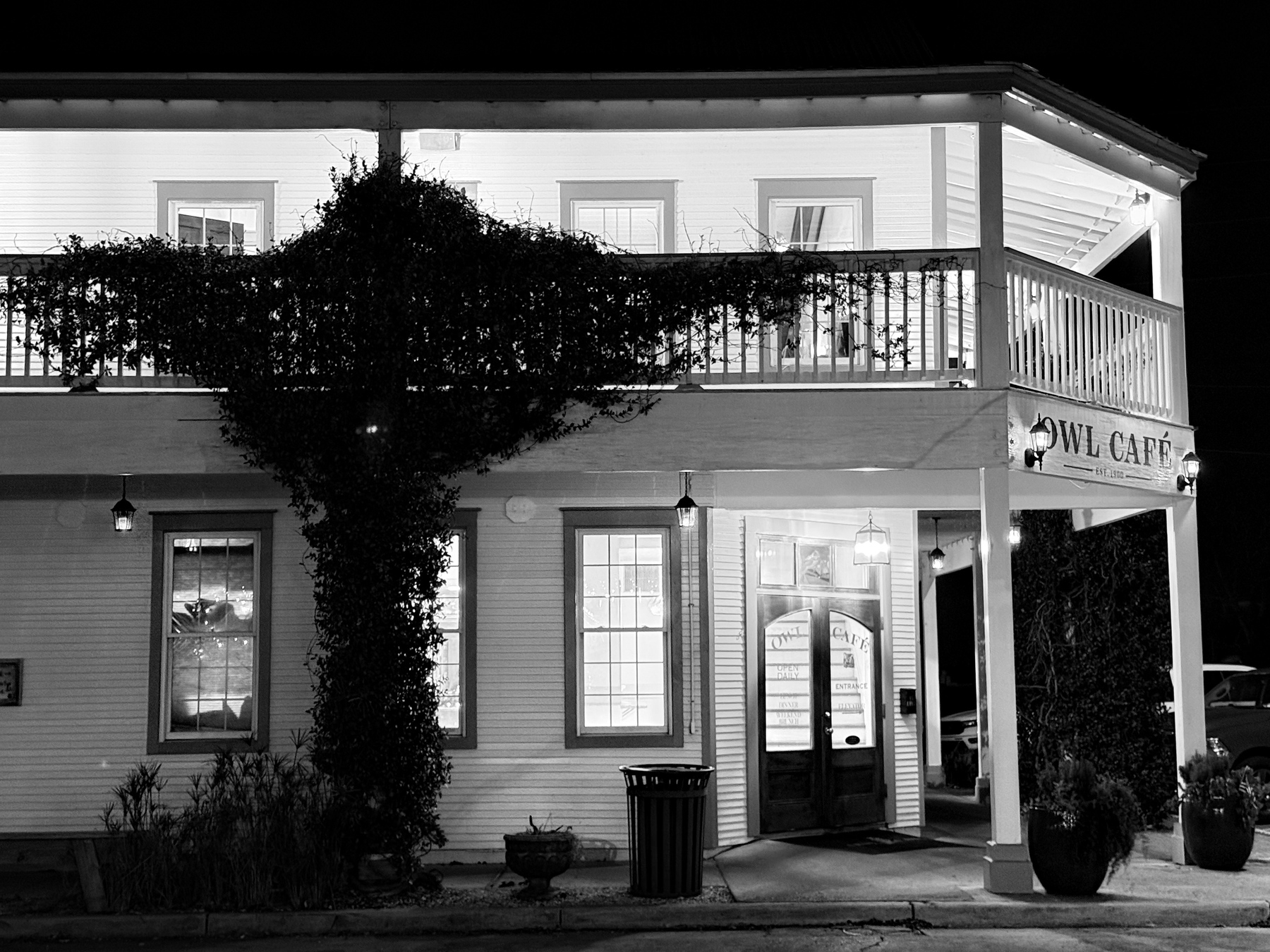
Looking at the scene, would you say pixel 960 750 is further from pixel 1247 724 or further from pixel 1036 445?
pixel 1036 445

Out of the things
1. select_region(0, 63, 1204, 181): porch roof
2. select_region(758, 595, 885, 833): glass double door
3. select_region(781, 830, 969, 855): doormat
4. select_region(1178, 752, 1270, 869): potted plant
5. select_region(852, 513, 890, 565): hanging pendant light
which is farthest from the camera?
select_region(852, 513, 890, 565): hanging pendant light

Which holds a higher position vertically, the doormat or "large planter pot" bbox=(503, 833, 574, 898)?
"large planter pot" bbox=(503, 833, 574, 898)

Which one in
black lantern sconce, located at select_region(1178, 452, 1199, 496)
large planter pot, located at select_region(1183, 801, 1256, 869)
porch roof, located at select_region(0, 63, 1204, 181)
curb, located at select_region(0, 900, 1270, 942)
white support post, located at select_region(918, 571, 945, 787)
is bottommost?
curb, located at select_region(0, 900, 1270, 942)

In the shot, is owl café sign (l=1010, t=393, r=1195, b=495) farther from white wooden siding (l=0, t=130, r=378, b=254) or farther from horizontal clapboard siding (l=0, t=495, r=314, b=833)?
white wooden siding (l=0, t=130, r=378, b=254)

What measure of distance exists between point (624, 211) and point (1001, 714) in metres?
6.62

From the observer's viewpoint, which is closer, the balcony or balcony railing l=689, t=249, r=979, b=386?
balcony railing l=689, t=249, r=979, b=386

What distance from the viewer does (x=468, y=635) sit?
1311cm

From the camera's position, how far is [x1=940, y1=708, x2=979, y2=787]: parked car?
19.4 m

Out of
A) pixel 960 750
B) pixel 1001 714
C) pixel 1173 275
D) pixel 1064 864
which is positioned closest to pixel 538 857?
pixel 1001 714

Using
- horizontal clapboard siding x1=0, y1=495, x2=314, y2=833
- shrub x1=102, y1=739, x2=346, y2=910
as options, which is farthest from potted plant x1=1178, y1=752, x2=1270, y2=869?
horizontal clapboard siding x1=0, y1=495, x2=314, y2=833

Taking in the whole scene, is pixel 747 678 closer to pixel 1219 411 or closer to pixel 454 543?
pixel 454 543

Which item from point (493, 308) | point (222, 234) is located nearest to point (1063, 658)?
point (493, 308)

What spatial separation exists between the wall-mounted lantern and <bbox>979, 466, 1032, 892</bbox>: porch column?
13.9 feet

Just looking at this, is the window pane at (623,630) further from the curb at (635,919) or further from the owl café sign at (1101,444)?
the owl café sign at (1101,444)
